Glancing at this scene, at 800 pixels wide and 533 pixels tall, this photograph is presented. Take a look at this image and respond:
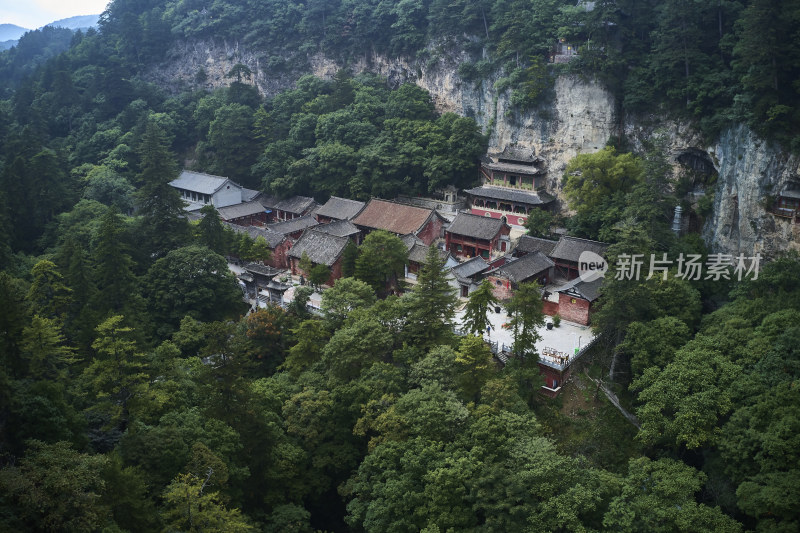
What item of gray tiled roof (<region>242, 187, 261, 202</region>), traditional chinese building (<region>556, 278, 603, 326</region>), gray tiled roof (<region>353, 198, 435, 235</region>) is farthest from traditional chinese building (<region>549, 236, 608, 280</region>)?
gray tiled roof (<region>242, 187, 261, 202</region>)

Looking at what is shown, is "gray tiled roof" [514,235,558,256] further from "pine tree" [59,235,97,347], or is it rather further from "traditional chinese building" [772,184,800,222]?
"pine tree" [59,235,97,347]

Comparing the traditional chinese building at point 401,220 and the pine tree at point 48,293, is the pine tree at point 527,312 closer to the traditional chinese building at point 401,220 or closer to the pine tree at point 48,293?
the traditional chinese building at point 401,220

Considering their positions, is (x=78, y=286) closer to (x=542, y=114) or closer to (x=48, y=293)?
(x=48, y=293)

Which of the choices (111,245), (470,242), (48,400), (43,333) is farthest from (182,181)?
(48,400)

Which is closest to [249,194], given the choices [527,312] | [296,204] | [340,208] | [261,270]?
[296,204]

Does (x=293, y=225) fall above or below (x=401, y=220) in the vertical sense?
below

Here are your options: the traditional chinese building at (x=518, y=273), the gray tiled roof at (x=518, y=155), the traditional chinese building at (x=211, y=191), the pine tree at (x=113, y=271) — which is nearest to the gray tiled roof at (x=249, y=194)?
the traditional chinese building at (x=211, y=191)
